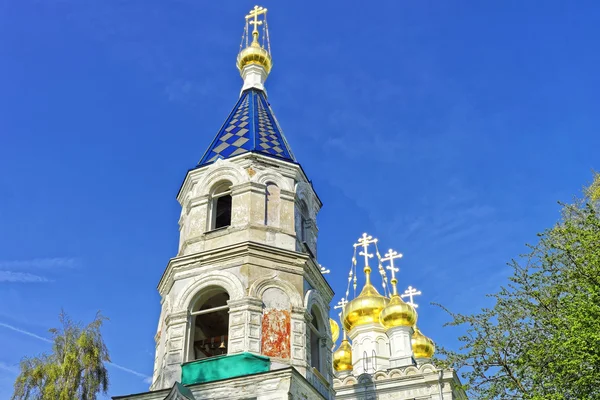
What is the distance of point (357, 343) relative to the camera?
27922 millimetres

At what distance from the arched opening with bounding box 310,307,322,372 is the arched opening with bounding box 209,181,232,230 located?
271 cm

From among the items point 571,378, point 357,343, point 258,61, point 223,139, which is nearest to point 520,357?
point 571,378

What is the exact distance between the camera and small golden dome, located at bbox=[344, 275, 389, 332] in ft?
92.3

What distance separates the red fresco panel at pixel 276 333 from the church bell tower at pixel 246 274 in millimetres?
18

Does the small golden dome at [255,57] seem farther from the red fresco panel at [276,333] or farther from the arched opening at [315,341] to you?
the red fresco panel at [276,333]

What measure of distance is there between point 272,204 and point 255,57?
614 cm

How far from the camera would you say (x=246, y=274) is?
13.2m

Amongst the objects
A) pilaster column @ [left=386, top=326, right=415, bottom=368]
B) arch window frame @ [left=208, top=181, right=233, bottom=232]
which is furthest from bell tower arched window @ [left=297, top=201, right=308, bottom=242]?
pilaster column @ [left=386, top=326, right=415, bottom=368]

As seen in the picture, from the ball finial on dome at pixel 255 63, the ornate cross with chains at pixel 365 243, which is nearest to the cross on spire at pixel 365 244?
the ornate cross with chains at pixel 365 243

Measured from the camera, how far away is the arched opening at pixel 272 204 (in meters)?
14.3

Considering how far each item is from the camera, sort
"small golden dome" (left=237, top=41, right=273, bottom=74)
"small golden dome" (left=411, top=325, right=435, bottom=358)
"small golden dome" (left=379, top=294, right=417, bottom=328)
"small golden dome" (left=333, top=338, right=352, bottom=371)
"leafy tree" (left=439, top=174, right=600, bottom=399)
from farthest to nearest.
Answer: "small golden dome" (left=333, top=338, right=352, bottom=371), "small golden dome" (left=411, top=325, right=435, bottom=358), "small golden dome" (left=379, top=294, right=417, bottom=328), "small golden dome" (left=237, top=41, right=273, bottom=74), "leafy tree" (left=439, top=174, right=600, bottom=399)

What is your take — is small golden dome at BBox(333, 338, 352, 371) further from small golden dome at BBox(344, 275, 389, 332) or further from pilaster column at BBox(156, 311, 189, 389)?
pilaster column at BBox(156, 311, 189, 389)

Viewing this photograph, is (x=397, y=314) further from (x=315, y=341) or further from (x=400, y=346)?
(x=315, y=341)

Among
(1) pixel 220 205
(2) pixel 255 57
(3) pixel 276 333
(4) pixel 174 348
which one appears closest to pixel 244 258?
(3) pixel 276 333
